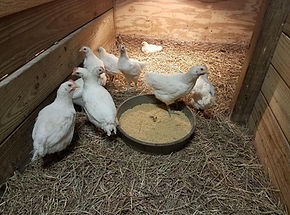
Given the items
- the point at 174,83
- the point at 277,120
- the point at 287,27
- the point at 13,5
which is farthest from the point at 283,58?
the point at 13,5

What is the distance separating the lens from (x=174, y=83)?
6.31ft

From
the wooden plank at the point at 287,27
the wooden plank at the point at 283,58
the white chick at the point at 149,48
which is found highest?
the wooden plank at the point at 287,27

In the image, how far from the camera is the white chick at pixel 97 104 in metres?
1.61

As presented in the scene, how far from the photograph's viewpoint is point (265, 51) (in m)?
1.63

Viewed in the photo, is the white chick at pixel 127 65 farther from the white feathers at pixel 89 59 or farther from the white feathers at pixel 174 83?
the white feathers at pixel 174 83

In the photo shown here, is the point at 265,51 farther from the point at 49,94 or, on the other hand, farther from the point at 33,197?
the point at 33,197

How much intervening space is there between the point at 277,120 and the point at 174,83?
816 mm

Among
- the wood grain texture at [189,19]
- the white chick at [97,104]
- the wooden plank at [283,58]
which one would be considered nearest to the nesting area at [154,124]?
the white chick at [97,104]

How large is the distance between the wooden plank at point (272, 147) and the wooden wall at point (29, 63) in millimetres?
1678

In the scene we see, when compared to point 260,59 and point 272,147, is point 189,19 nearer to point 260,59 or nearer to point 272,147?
point 260,59

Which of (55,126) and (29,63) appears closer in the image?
(55,126)

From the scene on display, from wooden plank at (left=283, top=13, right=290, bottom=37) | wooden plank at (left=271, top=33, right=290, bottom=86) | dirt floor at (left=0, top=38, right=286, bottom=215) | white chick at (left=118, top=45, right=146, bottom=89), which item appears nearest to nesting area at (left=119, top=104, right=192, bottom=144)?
dirt floor at (left=0, top=38, right=286, bottom=215)

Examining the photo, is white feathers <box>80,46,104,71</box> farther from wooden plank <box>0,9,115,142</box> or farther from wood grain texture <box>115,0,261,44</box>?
wood grain texture <box>115,0,261,44</box>

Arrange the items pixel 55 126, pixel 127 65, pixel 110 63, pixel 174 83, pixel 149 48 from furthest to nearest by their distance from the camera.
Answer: pixel 149 48, pixel 110 63, pixel 127 65, pixel 174 83, pixel 55 126
